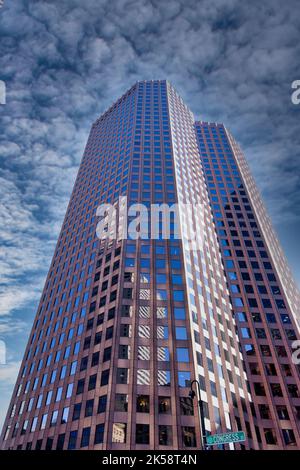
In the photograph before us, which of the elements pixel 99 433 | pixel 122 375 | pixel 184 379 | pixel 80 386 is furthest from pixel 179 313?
pixel 99 433

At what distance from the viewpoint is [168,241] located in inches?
2511

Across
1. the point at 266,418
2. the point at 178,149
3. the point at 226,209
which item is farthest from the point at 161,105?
the point at 266,418

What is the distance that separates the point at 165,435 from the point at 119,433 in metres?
5.81

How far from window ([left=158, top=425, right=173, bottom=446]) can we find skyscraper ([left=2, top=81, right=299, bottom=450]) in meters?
0.13

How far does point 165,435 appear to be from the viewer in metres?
40.4

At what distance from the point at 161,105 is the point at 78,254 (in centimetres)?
6121

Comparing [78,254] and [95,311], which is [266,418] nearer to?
[95,311]

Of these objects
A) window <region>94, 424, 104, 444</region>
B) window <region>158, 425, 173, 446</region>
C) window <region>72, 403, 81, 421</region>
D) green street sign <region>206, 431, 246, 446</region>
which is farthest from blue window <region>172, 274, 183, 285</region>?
green street sign <region>206, 431, 246, 446</region>

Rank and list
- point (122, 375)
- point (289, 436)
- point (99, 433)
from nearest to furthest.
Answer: point (99, 433)
point (122, 375)
point (289, 436)

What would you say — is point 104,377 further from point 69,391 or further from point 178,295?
point 178,295

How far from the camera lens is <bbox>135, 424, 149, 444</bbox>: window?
39.9 meters

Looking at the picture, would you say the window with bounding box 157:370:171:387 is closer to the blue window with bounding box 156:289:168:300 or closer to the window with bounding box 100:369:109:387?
the window with bounding box 100:369:109:387

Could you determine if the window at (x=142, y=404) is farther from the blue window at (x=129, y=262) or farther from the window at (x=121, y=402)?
the blue window at (x=129, y=262)
